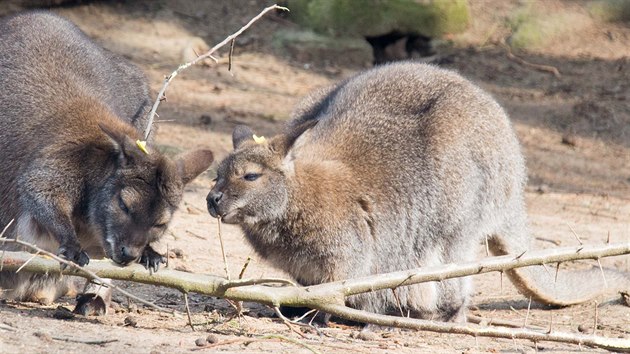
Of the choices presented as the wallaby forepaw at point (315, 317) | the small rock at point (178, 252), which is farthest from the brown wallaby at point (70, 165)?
the wallaby forepaw at point (315, 317)

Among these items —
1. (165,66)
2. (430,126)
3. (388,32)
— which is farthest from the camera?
(388,32)

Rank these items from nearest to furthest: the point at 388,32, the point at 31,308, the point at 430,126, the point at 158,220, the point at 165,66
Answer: the point at 158,220 < the point at 31,308 < the point at 430,126 < the point at 165,66 < the point at 388,32

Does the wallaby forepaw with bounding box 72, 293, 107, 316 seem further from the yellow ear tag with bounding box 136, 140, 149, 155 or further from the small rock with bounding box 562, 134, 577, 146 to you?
the small rock with bounding box 562, 134, 577, 146

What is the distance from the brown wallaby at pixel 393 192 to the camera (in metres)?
5.78

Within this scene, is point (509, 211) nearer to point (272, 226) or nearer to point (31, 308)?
point (272, 226)

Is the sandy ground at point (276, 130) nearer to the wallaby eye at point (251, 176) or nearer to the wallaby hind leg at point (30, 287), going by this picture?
the wallaby hind leg at point (30, 287)

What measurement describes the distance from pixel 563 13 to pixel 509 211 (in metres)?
7.09

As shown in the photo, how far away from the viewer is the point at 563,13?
1290 centimetres

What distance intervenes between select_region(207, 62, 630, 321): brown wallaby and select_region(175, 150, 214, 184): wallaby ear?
0.18m

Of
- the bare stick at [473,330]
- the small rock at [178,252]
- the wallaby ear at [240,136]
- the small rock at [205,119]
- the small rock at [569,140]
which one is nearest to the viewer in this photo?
the bare stick at [473,330]

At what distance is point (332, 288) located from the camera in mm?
5094

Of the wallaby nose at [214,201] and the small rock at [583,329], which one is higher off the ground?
the wallaby nose at [214,201]

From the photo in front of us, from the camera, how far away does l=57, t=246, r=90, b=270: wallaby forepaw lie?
16.5ft

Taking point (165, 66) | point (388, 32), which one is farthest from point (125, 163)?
point (388, 32)
